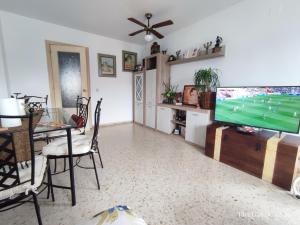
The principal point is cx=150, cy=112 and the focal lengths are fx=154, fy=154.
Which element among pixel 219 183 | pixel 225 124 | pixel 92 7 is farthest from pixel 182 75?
pixel 219 183

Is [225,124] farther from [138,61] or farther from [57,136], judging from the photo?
[138,61]

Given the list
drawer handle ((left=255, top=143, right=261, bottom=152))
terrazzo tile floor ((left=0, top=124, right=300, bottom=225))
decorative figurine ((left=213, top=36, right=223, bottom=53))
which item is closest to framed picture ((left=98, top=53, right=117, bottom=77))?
terrazzo tile floor ((left=0, top=124, right=300, bottom=225))

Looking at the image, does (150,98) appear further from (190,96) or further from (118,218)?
(118,218)

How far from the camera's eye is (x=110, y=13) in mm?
2891

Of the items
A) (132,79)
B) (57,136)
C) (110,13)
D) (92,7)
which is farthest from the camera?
(132,79)

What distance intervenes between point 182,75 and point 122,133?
2035 mm

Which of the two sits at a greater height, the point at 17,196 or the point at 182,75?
the point at 182,75

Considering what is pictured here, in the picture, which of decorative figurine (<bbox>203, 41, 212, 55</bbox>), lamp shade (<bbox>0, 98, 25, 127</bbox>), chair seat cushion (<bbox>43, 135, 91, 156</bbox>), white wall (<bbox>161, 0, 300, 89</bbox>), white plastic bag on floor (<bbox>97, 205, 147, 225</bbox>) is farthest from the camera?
decorative figurine (<bbox>203, 41, 212, 55</bbox>)

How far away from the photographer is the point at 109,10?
9.12ft

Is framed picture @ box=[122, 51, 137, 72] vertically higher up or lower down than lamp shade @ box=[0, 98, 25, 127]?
higher up

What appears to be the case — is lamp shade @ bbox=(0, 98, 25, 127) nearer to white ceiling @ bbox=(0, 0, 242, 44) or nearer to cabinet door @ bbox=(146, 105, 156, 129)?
white ceiling @ bbox=(0, 0, 242, 44)

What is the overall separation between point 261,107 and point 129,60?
3.67 m

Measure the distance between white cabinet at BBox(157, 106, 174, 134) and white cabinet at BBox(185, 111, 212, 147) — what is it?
1.87 feet

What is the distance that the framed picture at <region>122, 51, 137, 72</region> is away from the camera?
4.56 m
